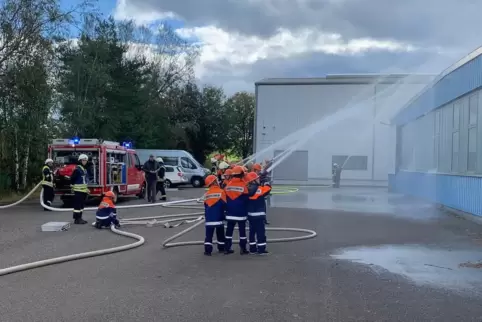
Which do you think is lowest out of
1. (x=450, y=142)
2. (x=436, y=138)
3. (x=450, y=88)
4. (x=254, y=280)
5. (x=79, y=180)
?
Answer: (x=254, y=280)

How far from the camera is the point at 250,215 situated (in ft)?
28.7

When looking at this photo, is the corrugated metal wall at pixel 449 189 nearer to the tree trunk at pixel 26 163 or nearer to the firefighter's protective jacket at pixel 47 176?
the firefighter's protective jacket at pixel 47 176

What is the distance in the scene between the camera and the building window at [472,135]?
14.1 meters

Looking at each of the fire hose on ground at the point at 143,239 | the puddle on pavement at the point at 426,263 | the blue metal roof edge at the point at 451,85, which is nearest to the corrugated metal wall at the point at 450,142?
the blue metal roof edge at the point at 451,85

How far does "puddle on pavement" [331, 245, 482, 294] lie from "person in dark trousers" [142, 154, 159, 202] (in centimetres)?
1083

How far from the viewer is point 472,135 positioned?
47.7ft

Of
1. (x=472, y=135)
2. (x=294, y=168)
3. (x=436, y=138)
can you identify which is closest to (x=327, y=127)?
(x=294, y=168)

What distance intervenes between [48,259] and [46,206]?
8.30 metres

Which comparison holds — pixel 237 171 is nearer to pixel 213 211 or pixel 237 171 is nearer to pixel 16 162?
pixel 213 211

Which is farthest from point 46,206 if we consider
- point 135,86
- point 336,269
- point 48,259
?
point 135,86

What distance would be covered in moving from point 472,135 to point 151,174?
10.6 m

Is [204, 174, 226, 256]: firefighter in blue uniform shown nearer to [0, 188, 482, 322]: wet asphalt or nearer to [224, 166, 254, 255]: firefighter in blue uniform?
[224, 166, 254, 255]: firefighter in blue uniform

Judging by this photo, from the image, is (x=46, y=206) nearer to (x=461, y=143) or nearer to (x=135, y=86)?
(x=461, y=143)

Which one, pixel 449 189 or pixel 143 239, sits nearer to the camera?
pixel 143 239
